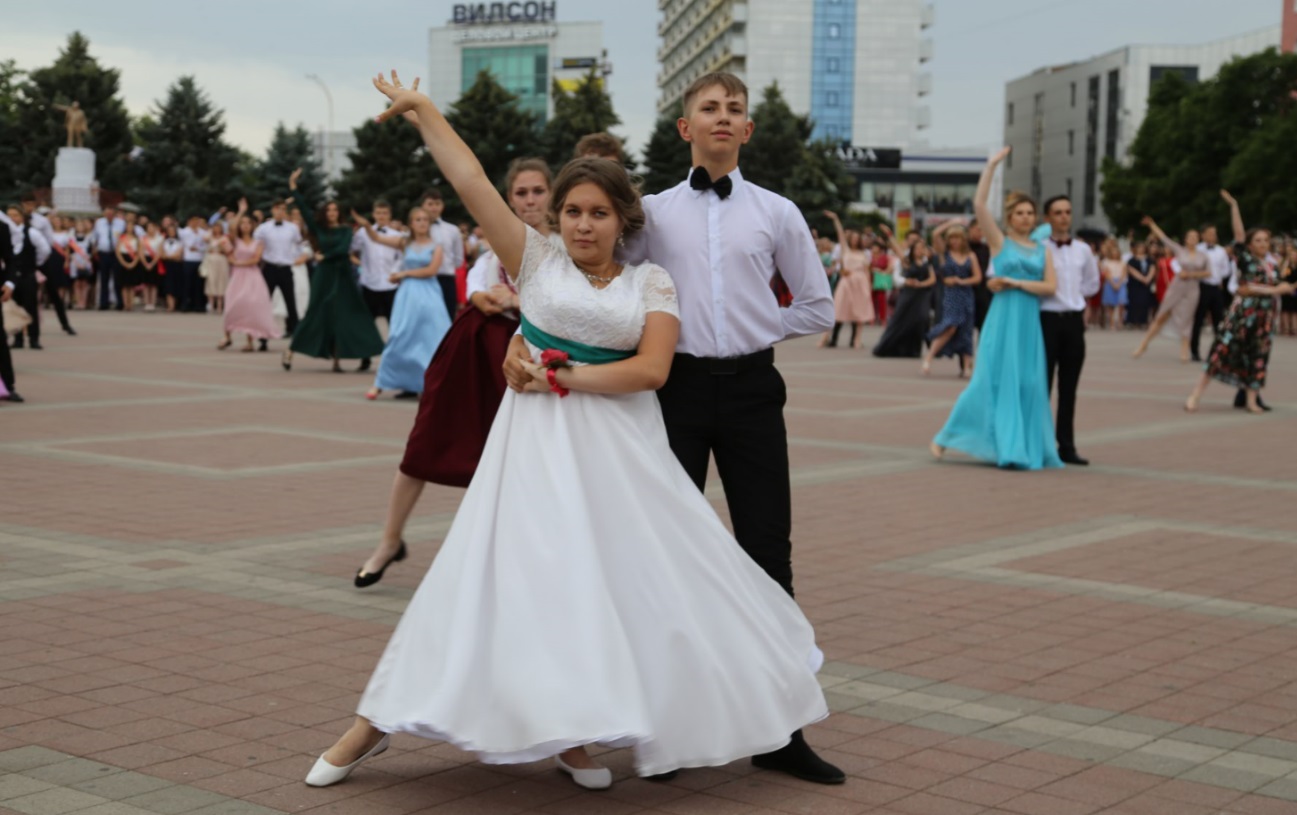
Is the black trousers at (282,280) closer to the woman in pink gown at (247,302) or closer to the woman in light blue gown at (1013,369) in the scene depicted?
the woman in pink gown at (247,302)

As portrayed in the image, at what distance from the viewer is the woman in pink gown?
2295 centimetres

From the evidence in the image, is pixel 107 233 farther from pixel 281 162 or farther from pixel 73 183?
pixel 281 162

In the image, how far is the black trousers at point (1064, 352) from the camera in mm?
12734

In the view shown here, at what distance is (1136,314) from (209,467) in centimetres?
3021

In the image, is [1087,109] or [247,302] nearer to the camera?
[247,302]

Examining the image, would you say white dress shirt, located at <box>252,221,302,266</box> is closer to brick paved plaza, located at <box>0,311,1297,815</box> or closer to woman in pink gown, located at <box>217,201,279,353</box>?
woman in pink gown, located at <box>217,201,279,353</box>

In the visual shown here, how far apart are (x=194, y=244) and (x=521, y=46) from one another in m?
134

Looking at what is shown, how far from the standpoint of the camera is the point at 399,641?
4.54 meters

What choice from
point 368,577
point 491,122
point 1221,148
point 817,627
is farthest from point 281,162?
point 817,627

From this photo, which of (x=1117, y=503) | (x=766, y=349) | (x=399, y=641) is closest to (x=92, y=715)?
(x=399, y=641)

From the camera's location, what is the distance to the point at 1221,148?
242ft

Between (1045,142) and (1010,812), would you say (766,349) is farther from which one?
(1045,142)

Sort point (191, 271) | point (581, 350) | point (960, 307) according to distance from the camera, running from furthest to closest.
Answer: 1. point (191, 271)
2. point (960, 307)
3. point (581, 350)

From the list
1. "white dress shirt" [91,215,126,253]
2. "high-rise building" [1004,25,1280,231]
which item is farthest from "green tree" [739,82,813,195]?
"white dress shirt" [91,215,126,253]
